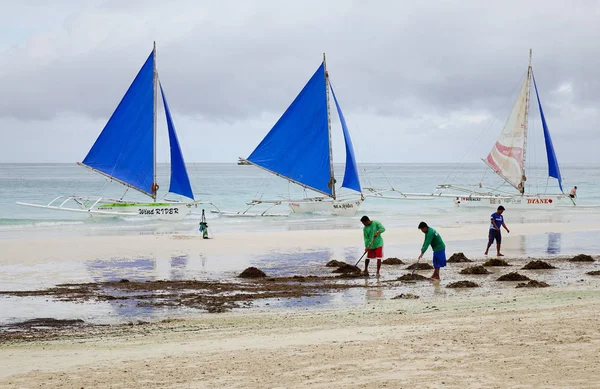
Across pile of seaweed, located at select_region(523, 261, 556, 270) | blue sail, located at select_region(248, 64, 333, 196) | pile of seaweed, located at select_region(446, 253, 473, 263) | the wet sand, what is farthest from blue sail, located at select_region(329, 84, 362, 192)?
the wet sand

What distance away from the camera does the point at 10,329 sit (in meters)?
11.6

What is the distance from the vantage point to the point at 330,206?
40562mm

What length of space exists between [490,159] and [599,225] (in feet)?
41.5

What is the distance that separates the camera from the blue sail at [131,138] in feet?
122

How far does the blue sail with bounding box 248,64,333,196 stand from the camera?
127 feet

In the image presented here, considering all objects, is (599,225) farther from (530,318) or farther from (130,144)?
(530,318)

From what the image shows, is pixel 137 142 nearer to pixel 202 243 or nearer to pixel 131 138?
pixel 131 138

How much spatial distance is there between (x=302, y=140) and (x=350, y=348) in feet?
98.0

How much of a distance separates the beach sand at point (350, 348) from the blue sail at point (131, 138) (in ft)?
83.8

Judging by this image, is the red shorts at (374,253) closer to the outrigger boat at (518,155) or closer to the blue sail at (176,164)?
the blue sail at (176,164)

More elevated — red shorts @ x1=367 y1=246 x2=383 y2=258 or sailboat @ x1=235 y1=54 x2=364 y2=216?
sailboat @ x1=235 y1=54 x2=364 y2=216

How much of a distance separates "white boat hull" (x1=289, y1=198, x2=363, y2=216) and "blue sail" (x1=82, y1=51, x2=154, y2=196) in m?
8.10

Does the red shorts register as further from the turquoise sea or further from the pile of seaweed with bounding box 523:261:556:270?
the pile of seaweed with bounding box 523:261:556:270

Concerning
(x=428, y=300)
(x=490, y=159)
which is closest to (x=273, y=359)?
(x=428, y=300)
